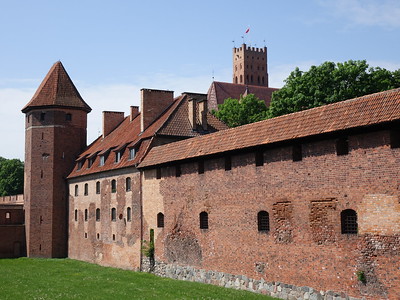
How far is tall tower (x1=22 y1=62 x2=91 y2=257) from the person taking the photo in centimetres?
4194

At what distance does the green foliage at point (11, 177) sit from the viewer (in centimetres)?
7200

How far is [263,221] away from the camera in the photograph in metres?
21.1

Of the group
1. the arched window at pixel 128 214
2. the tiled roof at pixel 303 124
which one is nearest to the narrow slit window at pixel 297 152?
the tiled roof at pixel 303 124

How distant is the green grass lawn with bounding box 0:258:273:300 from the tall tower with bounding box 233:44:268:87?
71867 mm

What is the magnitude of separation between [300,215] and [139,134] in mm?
16318

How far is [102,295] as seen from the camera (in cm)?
2114

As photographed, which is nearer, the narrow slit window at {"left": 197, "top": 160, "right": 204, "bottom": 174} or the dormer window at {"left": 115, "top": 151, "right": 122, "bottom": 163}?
the narrow slit window at {"left": 197, "top": 160, "right": 204, "bottom": 174}

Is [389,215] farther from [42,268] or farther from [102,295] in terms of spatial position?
[42,268]

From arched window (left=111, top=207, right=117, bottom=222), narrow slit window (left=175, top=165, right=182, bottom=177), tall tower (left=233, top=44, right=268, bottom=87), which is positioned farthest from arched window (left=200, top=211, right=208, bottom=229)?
tall tower (left=233, top=44, right=268, bottom=87)

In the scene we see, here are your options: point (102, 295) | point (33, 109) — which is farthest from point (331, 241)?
point (33, 109)

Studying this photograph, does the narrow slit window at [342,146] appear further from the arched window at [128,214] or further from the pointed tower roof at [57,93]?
the pointed tower roof at [57,93]

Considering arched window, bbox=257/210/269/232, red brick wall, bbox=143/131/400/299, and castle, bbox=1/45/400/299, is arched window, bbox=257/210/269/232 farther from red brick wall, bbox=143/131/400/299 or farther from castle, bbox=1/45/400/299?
red brick wall, bbox=143/131/400/299

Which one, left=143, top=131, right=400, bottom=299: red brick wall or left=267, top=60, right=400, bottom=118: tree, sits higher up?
left=267, top=60, right=400, bottom=118: tree

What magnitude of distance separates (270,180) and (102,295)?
7829 millimetres
